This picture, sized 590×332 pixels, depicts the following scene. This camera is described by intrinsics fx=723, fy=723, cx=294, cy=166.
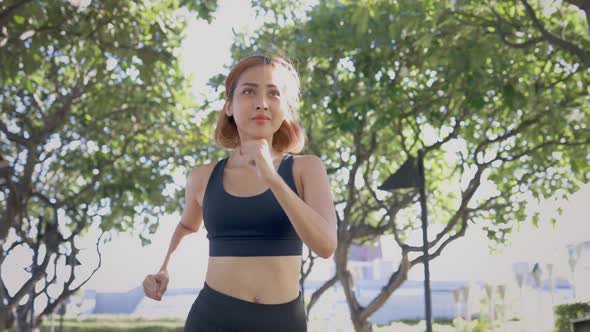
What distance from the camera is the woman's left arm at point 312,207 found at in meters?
1.71

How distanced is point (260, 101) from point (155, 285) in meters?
0.61

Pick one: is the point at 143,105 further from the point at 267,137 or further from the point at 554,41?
the point at 267,137

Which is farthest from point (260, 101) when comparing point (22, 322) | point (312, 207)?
point (22, 322)

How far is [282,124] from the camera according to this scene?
86.9 inches

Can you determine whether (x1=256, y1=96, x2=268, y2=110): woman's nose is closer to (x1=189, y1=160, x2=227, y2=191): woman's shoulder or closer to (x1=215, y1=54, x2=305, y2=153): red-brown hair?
(x1=215, y1=54, x2=305, y2=153): red-brown hair

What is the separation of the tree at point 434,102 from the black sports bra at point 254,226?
3.95 meters

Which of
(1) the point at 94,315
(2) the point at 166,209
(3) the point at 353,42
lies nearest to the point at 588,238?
(2) the point at 166,209

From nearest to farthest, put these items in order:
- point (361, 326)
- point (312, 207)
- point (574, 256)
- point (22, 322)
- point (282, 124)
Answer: point (312, 207)
point (282, 124)
point (361, 326)
point (22, 322)
point (574, 256)

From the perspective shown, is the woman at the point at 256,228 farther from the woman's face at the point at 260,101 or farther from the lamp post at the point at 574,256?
the lamp post at the point at 574,256

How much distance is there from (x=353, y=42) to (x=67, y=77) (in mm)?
6063

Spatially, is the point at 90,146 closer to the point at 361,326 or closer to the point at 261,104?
the point at 361,326

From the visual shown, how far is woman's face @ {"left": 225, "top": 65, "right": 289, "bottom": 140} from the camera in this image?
6.69 feet

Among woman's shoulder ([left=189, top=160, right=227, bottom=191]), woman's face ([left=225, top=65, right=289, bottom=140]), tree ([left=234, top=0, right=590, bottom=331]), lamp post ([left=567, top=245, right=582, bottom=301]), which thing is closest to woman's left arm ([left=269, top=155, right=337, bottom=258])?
woman's face ([left=225, top=65, right=289, bottom=140])

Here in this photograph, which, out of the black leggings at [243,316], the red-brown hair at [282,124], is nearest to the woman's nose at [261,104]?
the red-brown hair at [282,124]
